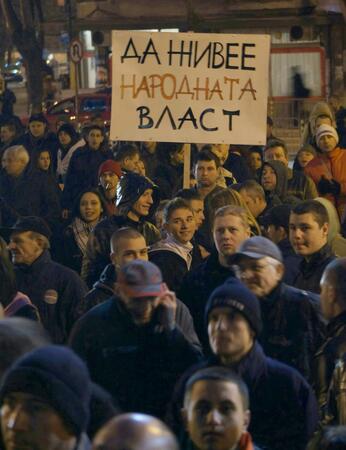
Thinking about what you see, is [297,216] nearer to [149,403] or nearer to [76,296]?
[76,296]

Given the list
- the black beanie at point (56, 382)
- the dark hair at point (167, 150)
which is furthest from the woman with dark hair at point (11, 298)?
the dark hair at point (167, 150)

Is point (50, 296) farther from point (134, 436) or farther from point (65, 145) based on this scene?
point (65, 145)

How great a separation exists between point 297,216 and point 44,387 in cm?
385

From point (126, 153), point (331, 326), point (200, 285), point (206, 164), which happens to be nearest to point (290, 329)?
point (331, 326)

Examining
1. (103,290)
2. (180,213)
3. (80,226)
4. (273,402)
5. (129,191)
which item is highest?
(129,191)

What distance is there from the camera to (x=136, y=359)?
586 centimetres

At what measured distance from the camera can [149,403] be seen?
586cm

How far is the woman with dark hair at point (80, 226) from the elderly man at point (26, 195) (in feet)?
5.29

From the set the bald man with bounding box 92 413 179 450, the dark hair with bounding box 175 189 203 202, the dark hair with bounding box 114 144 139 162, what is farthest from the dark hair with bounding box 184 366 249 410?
the dark hair with bounding box 114 144 139 162

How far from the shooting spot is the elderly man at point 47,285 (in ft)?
26.0

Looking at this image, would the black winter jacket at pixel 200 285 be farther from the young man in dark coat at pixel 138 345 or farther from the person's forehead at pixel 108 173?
the person's forehead at pixel 108 173

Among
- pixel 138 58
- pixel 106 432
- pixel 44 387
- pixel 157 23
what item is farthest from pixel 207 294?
pixel 157 23

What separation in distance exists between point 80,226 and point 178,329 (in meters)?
4.87

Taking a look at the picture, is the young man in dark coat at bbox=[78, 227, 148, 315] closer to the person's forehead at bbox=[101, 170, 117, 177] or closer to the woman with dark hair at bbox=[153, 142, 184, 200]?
the person's forehead at bbox=[101, 170, 117, 177]
